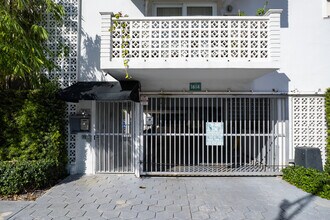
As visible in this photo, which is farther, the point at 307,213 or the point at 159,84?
the point at 159,84

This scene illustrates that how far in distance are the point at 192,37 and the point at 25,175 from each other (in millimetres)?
5236

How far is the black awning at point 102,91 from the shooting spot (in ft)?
22.9

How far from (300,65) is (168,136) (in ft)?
15.2

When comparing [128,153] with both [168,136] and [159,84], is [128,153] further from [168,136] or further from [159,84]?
[159,84]

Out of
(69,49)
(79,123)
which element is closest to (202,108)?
(79,123)

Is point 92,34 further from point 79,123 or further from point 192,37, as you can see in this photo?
point 192,37

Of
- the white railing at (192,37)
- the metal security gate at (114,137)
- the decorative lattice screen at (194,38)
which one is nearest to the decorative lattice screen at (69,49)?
the metal security gate at (114,137)

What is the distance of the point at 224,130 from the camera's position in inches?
324

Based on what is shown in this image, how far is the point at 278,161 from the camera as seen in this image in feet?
26.3

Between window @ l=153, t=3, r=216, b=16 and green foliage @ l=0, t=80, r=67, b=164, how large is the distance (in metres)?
4.37

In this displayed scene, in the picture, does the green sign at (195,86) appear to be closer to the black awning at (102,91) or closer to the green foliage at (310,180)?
the black awning at (102,91)

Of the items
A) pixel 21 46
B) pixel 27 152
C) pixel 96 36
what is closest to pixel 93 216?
pixel 27 152

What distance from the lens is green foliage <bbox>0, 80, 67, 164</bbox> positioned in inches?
274

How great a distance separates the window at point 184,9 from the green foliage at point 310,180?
18.0 feet
